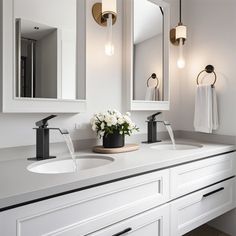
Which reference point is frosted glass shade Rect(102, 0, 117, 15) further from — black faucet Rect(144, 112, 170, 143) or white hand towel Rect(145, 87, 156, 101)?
black faucet Rect(144, 112, 170, 143)

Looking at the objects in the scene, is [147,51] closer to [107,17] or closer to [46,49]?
[107,17]

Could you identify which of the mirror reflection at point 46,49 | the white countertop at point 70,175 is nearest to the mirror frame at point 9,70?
the mirror reflection at point 46,49

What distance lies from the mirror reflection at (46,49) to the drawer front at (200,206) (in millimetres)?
976

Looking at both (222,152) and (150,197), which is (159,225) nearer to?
(150,197)

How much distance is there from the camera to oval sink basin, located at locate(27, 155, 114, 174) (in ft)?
4.38

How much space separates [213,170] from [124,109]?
31.4 inches

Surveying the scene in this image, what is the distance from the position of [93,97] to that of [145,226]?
3.02 feet

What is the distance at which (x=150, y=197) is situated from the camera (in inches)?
51.5

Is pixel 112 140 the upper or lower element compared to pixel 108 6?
lower

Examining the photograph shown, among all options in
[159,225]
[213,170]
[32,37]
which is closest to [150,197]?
[159,225]

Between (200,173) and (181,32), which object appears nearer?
(200,173)

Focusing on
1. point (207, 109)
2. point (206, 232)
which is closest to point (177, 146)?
point (207, 109)

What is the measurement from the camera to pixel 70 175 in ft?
3.50

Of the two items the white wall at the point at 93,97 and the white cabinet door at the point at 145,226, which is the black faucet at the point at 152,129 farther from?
the white cabinet door at the point at 145,226
